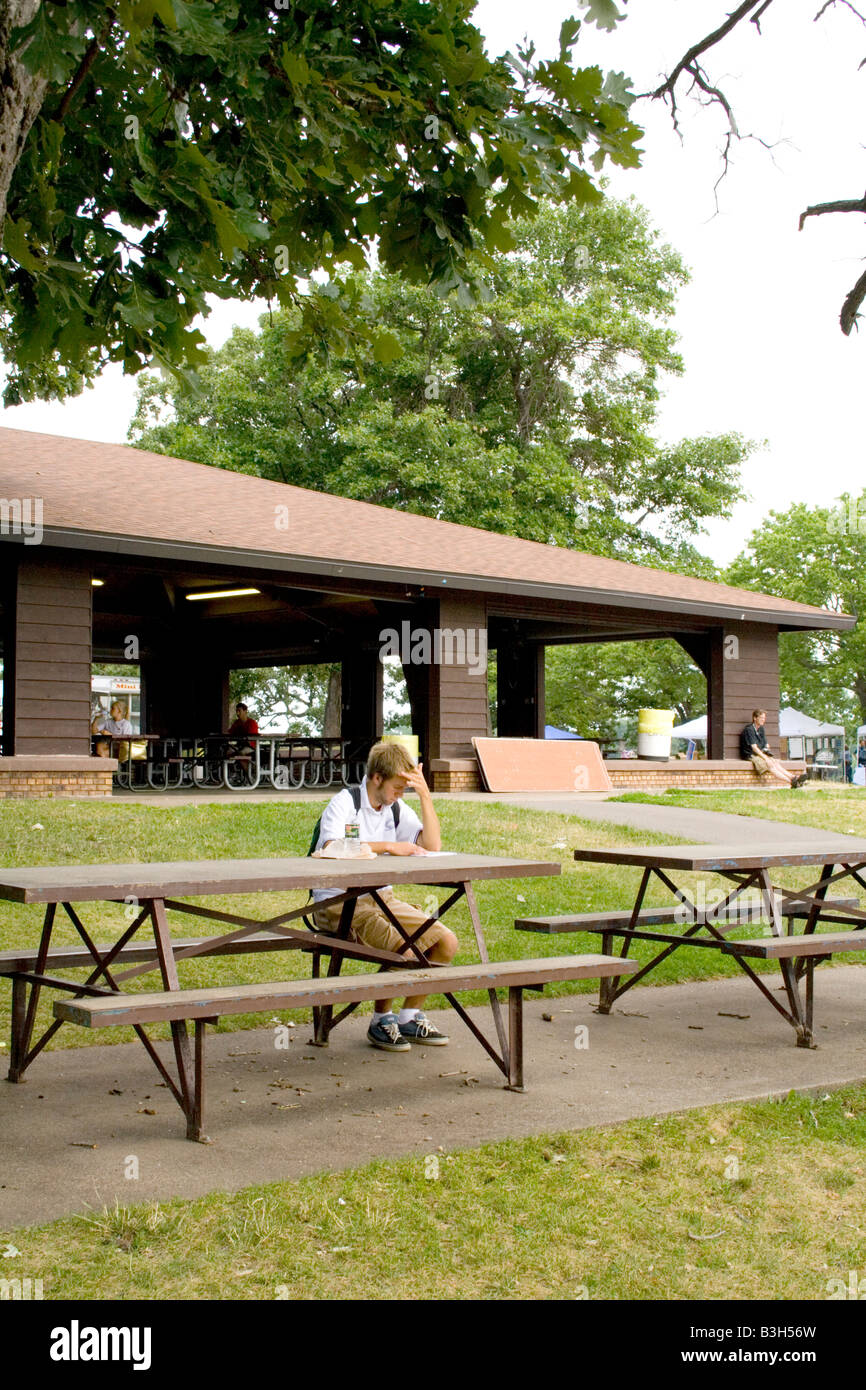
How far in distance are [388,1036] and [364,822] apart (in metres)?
1.00

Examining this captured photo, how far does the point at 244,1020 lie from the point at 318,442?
33180 mm

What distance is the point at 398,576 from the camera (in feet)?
57.1

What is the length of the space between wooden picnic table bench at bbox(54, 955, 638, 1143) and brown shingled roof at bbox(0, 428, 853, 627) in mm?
10211

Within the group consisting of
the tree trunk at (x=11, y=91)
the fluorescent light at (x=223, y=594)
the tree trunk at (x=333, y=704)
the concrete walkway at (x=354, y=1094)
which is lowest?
the concrete walkway at (x=354, y=1094)

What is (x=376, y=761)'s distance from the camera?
5992mm

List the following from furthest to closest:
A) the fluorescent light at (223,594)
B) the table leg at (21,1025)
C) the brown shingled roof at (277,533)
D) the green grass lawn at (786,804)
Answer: the fluorescent light at (223,594)
the green grass lawn at (786,804)
the brown shingled roof at (277,533)
the table leg at (21,1025)

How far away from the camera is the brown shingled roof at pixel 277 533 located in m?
15.6

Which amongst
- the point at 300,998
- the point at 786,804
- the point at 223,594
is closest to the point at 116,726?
the point at 223,594

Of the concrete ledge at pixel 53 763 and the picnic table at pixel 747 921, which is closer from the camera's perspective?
the picnic table at pixel 747 921

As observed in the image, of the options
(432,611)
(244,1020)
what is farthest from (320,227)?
(432,611)

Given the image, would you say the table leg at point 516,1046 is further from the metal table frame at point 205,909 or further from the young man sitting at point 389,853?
the young man sitting at point 389,853

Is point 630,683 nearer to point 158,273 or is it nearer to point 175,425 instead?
point 175,425

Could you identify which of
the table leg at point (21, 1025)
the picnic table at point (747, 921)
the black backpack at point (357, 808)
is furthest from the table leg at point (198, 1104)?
the picnic table at point (747, 921)

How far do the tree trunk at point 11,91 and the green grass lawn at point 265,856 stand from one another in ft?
13.0
